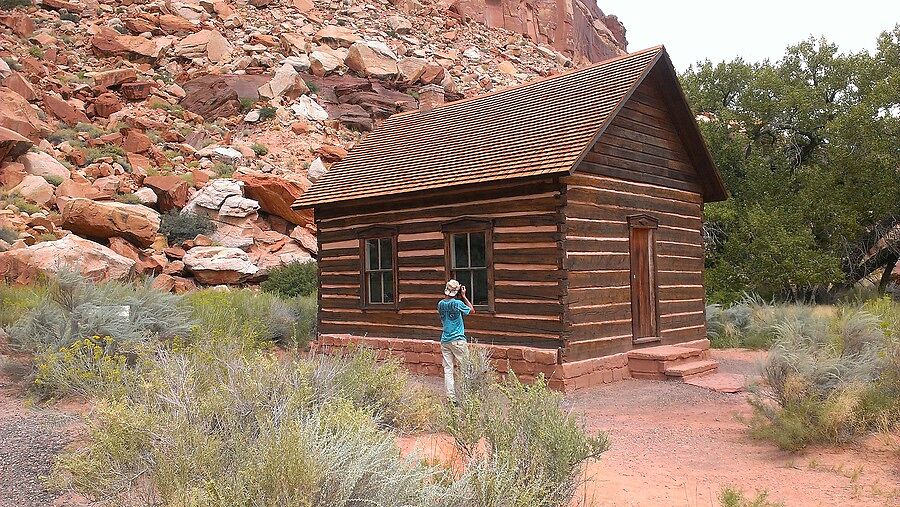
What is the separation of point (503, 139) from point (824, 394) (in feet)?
22.1

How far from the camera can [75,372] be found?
7.71 metres

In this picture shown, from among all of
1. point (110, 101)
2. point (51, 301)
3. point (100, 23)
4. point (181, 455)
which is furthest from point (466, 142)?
point (100, 23)

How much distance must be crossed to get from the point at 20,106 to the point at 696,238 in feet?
81.2

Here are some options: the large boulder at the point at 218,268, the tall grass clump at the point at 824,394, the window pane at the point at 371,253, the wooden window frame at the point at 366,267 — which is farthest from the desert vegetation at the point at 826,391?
the large boulder at the point at 218,268

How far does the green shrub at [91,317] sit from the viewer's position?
31.7 feet

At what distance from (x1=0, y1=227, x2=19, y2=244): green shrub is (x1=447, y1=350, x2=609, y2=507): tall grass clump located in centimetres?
1799

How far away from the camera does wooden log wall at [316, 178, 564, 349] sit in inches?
429

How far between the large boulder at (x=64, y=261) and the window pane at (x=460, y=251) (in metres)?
8.92

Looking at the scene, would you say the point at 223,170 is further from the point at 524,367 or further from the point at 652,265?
the point at 524,367

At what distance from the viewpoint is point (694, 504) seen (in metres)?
5.57

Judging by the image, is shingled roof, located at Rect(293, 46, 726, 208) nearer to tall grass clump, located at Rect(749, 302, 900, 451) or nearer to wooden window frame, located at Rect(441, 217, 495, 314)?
wooden window frame, located at Rect(441, 217, 495, 314)

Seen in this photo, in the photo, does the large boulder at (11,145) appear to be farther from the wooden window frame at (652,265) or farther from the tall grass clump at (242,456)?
the tall grass clump at (242,456)

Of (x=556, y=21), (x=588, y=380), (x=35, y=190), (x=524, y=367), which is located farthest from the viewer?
(x=556, y=21)

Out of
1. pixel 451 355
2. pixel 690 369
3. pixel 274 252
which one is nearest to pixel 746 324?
pixel 690 369
